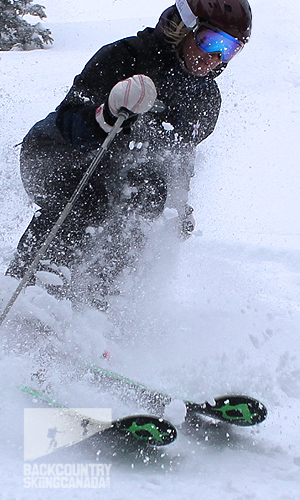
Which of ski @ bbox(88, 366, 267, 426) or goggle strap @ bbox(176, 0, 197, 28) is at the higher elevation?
goggle strap @ bbox(176, 0, 197, 28)

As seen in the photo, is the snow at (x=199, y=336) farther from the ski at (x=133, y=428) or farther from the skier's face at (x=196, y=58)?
the skier's face at (x=196, y=58)

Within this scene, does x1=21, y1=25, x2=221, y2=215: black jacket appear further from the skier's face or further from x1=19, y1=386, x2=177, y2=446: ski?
x1=19, y1=386, x2=177, y2=446: ski

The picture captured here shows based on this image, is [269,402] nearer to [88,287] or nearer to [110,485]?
[110,485]

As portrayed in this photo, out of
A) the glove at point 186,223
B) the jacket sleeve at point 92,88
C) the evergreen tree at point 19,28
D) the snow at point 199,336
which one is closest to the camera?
the snow at point 199,336

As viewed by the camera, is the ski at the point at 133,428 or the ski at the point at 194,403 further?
the ski at the point at 194,403

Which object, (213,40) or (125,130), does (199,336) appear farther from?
(213,40)

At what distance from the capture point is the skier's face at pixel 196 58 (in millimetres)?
2551

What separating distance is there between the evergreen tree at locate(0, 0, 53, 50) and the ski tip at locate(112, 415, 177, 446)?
14.1 metres

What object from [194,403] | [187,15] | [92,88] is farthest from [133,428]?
[187,15]

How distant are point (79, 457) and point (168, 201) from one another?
1806 millimetres

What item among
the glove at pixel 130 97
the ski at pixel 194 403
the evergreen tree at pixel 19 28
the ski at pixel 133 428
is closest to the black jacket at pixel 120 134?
the glove at pixel 130 97

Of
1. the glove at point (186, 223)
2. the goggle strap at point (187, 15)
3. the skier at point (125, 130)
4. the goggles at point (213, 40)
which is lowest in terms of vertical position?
the glove at point (186, 223)

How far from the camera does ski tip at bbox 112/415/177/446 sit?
2.07m

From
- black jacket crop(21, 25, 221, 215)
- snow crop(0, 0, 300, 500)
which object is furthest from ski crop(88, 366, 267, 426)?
black jacket crop(21, 25, 221, 215)
